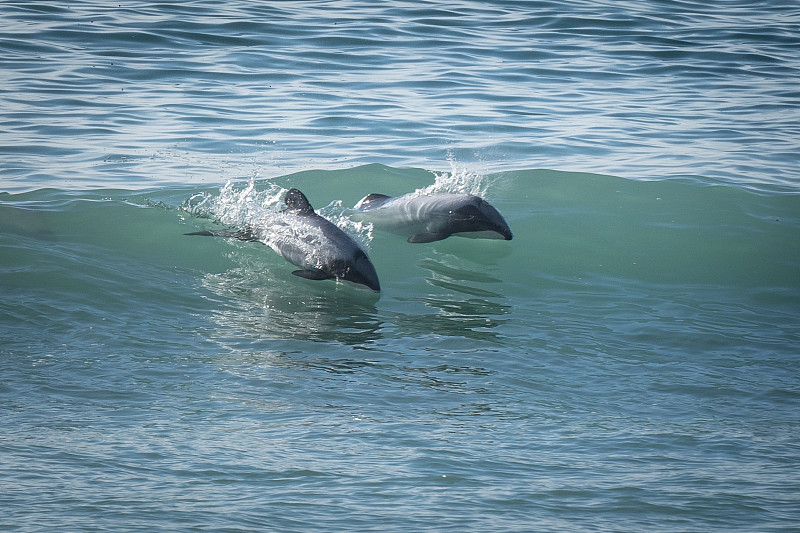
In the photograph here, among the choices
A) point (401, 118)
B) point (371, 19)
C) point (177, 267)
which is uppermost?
point (371, 19)

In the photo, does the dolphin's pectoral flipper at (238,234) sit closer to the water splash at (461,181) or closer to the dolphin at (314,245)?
the dolphin at (314,245)

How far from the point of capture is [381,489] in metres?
5.00

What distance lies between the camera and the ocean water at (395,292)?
5.08 metres

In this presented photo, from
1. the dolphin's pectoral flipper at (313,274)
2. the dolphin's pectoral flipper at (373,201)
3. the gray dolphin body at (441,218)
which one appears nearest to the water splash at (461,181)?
the dolphin's pectoral flipper at (373,201)

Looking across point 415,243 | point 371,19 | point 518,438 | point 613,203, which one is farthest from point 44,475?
point 371,19

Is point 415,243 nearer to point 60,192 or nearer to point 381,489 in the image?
point 60,192

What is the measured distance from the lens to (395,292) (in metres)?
9.65

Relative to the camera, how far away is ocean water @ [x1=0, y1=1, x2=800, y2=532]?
200 inches

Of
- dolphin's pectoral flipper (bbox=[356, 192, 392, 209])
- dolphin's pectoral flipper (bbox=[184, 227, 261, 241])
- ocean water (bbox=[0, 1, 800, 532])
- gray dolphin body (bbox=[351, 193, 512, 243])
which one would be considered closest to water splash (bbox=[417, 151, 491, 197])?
ocean water (bbox=[0, 1, 800, 532])

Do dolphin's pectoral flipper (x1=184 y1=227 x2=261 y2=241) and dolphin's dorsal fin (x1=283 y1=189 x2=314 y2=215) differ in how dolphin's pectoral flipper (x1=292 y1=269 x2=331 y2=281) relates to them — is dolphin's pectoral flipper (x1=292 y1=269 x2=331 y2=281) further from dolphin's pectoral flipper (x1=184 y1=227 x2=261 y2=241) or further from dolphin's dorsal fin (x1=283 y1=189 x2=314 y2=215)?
dolphin's pectoral flipper (x1=184 y1=227 x2=261 y2=241)

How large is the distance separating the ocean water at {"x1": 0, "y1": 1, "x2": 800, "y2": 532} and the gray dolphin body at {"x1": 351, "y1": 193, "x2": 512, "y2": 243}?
0.33m

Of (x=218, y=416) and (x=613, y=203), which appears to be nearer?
(x=218, y=416)

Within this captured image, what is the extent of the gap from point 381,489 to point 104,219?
8.13 meters

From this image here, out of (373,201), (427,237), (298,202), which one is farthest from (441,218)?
(298,202)
